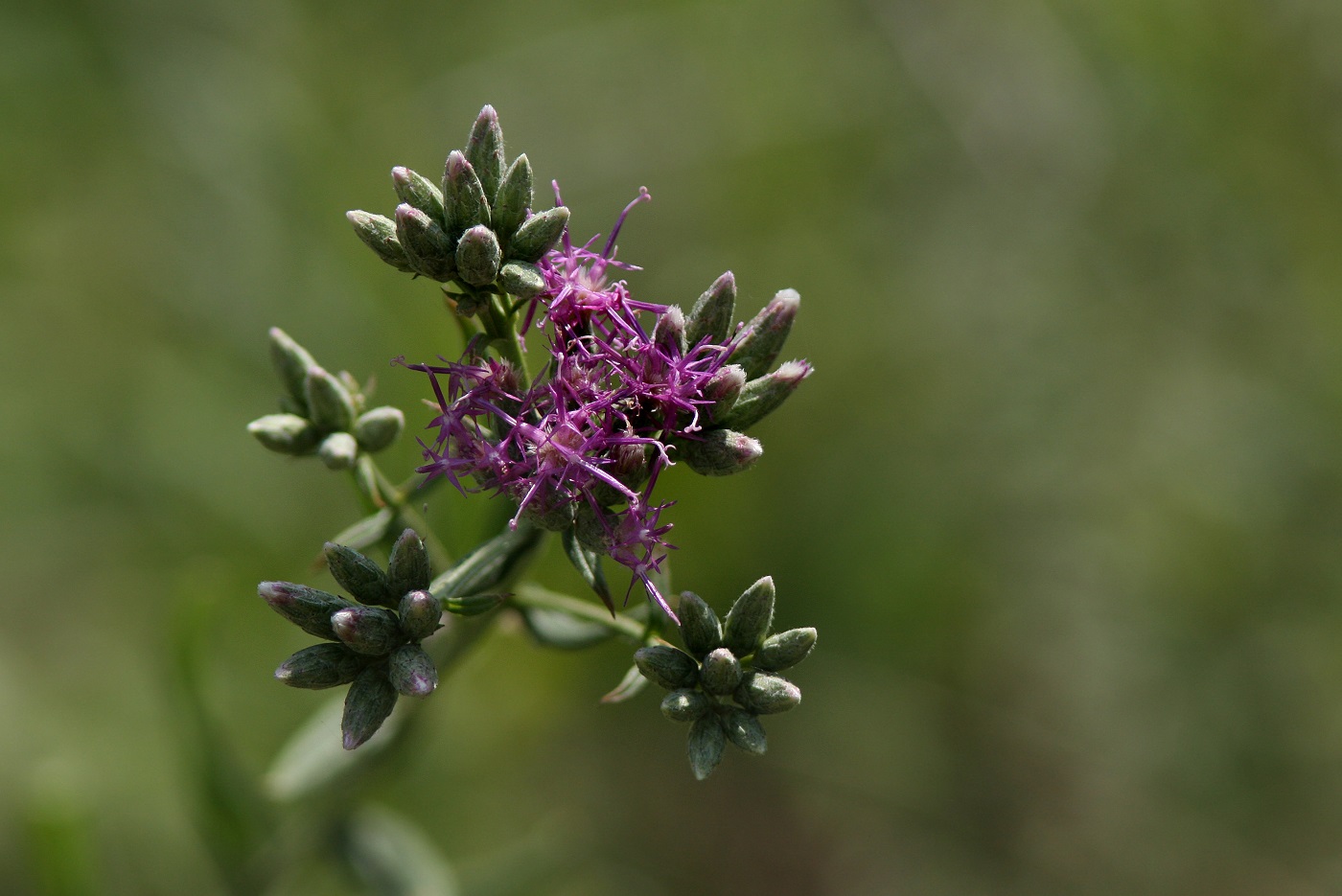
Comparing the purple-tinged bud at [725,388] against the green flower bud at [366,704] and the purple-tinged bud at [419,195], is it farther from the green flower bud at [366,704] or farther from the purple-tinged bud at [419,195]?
the green flower bud at [366,704]

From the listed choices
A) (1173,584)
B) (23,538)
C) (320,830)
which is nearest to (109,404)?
(23,538)

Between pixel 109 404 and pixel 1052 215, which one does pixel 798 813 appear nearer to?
pixel 1052 215

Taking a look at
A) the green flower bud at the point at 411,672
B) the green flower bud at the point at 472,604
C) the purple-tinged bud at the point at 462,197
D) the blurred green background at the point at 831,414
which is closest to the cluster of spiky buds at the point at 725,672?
the green flower bud at the point at 472,604

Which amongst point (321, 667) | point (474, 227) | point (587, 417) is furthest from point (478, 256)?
point (321, 667)

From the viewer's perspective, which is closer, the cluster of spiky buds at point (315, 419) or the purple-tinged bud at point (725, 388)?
the purple-tinged bud at point (725, 388)

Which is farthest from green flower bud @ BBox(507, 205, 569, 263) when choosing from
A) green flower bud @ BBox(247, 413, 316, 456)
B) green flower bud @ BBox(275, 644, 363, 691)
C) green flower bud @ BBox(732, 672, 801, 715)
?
green flower bud @ BBox(732, 672, 801, 715)

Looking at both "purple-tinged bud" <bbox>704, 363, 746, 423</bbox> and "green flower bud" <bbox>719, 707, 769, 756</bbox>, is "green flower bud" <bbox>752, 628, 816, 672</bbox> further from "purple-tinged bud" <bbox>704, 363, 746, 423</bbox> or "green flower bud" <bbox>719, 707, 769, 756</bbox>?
"purple-tinged bud" <bbox>704, 363, 746, 423</bbox>
